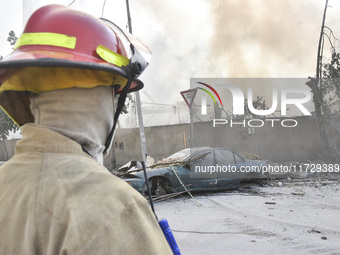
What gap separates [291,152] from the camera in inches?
595

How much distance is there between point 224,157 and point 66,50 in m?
7.89

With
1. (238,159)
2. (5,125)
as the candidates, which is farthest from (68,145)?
(5,125)

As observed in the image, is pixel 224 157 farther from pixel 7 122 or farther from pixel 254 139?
pixel 7 122

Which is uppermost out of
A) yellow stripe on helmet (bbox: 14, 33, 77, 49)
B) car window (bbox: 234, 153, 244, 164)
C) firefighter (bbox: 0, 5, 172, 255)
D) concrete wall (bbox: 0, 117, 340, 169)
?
yellow stripe on helmet (bbox: 14, 33, 77, 49)

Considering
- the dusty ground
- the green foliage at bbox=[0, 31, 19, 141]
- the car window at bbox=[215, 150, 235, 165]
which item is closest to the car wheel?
the dusty ground

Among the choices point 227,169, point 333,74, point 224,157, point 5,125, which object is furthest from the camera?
point 5,125

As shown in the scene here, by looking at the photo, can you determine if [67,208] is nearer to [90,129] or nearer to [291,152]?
[90,129]

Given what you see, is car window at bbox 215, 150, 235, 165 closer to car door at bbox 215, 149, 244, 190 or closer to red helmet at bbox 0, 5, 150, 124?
car door at bbox 215, 149, 244, 190

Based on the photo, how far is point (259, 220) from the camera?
555 centimetres

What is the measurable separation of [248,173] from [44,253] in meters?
8.85

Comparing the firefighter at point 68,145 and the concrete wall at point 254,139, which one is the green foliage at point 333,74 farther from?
the firefighter at point 68,145

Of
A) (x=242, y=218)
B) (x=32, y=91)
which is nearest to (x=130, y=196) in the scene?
(x=32, y=91)

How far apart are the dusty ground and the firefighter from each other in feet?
11.1

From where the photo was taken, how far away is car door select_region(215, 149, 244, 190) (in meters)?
8.34
